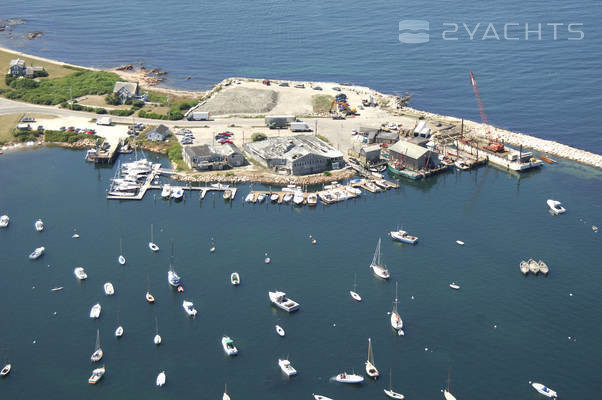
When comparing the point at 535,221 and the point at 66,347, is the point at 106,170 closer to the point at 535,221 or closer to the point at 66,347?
the point at 66,347

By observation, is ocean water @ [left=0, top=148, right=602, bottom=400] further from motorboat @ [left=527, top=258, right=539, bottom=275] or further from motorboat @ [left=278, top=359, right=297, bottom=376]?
motorboat @ [left=527, top=258, right=539, bottom=275]

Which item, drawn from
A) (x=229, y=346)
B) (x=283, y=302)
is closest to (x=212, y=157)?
(x=283, y=302)

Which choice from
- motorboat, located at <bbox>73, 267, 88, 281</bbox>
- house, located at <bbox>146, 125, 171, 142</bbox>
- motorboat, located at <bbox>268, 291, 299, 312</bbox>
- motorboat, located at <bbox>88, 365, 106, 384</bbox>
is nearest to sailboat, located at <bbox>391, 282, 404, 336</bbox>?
motorboat, located at <bbox>268, 291, 299, 312</bbox>

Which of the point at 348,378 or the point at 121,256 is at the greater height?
the point at 121,256

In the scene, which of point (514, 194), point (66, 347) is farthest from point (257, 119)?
point (66, 347)

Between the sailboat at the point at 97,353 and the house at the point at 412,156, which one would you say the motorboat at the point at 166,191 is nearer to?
the sailboat at the point at 97,353

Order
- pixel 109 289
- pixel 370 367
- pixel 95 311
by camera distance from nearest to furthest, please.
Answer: pixel 370 367 → pixel 95 311 → pixel 109 289

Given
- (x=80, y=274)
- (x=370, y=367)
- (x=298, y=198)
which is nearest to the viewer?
(x=370, y=367)

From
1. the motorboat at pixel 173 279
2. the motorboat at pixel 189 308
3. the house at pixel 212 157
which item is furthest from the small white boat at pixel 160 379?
the house at pixel 212 157

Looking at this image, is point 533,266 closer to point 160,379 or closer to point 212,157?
point 160,379
